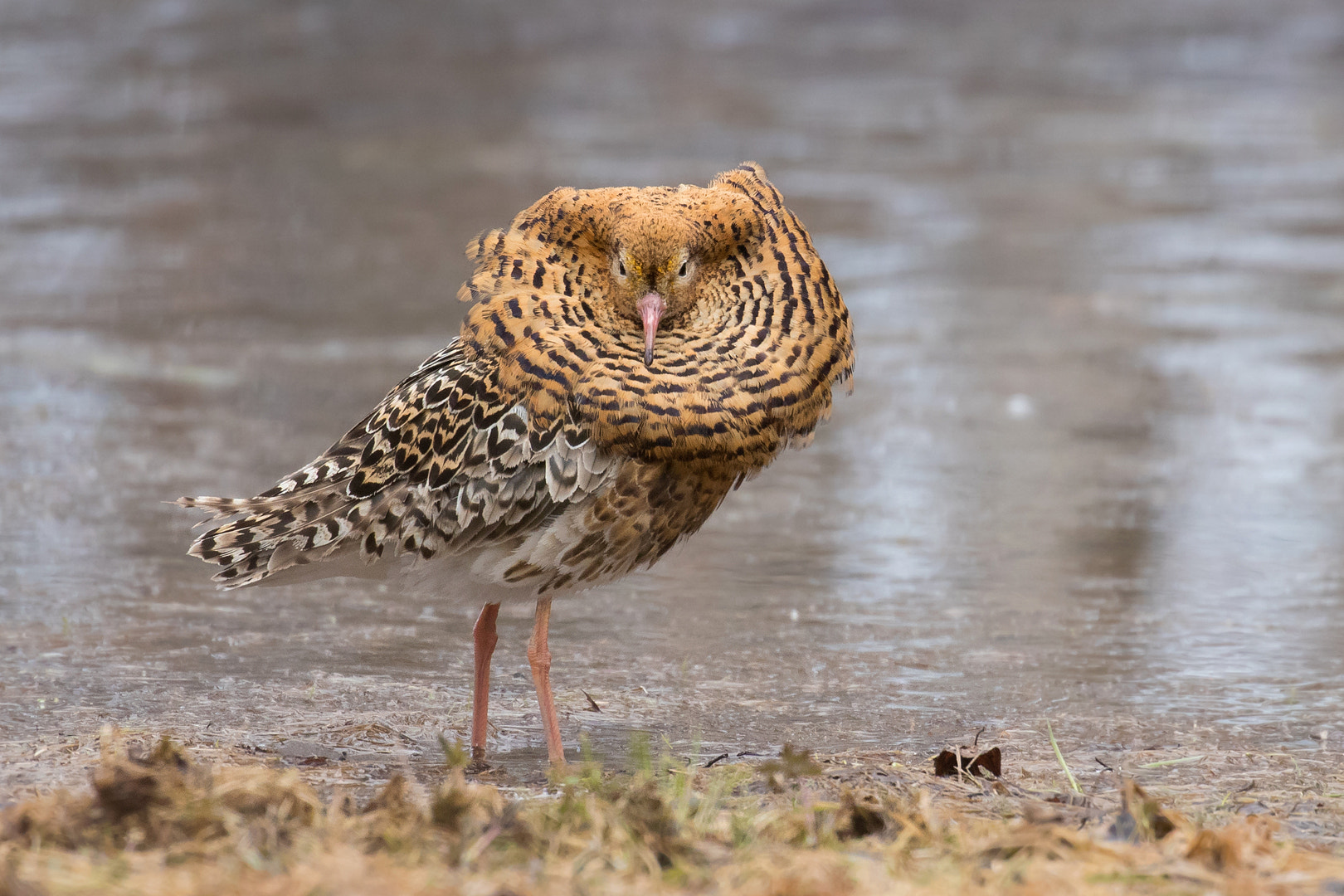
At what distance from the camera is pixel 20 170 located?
13.7 meters

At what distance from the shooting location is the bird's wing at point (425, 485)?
14.8ft

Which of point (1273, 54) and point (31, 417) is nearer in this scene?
point (31, 417)

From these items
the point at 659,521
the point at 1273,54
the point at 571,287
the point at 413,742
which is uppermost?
the point at 1273,54

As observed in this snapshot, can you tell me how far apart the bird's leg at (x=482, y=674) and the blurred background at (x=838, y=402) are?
0.14 meters

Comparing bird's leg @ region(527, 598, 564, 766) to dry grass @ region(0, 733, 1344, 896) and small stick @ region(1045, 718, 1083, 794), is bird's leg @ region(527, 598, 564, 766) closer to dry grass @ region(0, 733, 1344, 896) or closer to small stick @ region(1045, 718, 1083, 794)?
dry grass @ region(0, 733, 1344, 896)

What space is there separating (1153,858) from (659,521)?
1.58 m

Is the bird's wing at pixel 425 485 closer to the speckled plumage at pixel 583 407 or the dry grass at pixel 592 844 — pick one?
the speckled plumage at pixel 583 407

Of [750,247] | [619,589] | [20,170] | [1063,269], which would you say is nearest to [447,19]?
[20,170]

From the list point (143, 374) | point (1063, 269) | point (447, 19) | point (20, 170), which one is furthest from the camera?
point (447, 19)

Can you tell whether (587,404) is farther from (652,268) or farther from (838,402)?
(838,402)

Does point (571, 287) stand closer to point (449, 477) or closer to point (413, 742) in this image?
point (449, 477)

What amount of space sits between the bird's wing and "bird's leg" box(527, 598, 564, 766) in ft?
1.11

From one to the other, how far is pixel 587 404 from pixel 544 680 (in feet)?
2.69

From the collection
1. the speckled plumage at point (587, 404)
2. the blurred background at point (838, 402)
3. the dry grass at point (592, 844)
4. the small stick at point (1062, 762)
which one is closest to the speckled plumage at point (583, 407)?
the speckled plumage at point (587, 404)
